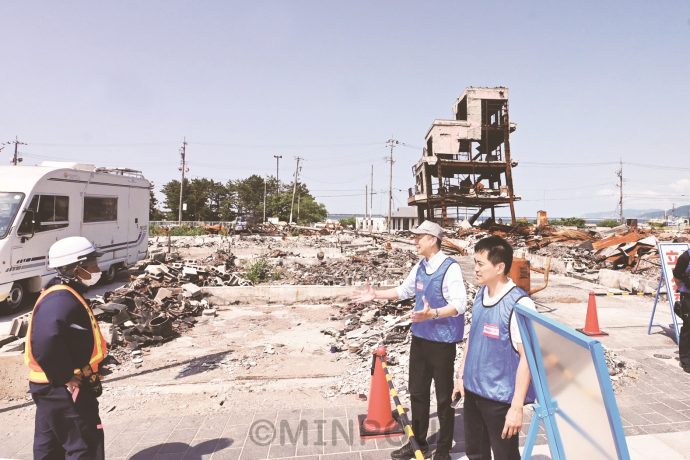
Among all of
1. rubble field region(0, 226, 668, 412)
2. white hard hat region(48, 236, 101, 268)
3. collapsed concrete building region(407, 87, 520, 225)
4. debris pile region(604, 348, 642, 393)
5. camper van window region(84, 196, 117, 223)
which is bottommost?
rubble field region(0, 226, 668, 412)

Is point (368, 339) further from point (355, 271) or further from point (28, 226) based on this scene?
point (28, 226)

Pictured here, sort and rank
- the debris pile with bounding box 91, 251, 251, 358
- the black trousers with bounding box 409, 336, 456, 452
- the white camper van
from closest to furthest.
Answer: the black trousers with bounding box 409, 336, 456, 452, the debris pile with bounding box 91, 251, 251, 358, the white camper van

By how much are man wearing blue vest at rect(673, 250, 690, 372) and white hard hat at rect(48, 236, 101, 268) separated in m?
7.64

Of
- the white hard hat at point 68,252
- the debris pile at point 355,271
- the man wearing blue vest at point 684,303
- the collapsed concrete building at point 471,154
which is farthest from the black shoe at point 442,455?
the collapsed concrete building at point 471,154

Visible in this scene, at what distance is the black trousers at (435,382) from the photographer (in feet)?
11.4

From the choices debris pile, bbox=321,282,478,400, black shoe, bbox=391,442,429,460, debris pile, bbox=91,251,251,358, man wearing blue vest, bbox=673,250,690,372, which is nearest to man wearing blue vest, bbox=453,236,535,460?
black shoe, bbox=391,442,429,460

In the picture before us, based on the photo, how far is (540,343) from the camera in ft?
6.89

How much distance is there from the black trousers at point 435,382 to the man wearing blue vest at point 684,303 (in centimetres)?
469

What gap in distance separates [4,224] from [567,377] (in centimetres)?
1281

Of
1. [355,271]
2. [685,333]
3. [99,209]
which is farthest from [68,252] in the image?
[355,271]

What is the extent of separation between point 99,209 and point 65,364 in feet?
42.6

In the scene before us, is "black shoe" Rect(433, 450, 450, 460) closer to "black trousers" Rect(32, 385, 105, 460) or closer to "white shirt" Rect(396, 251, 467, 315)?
"white shirt" Rect(396, 251, 467, 315)

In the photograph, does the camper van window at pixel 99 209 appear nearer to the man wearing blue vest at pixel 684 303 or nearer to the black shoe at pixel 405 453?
the black shoe at pixel 405 453

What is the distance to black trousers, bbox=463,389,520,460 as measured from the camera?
2.53m
